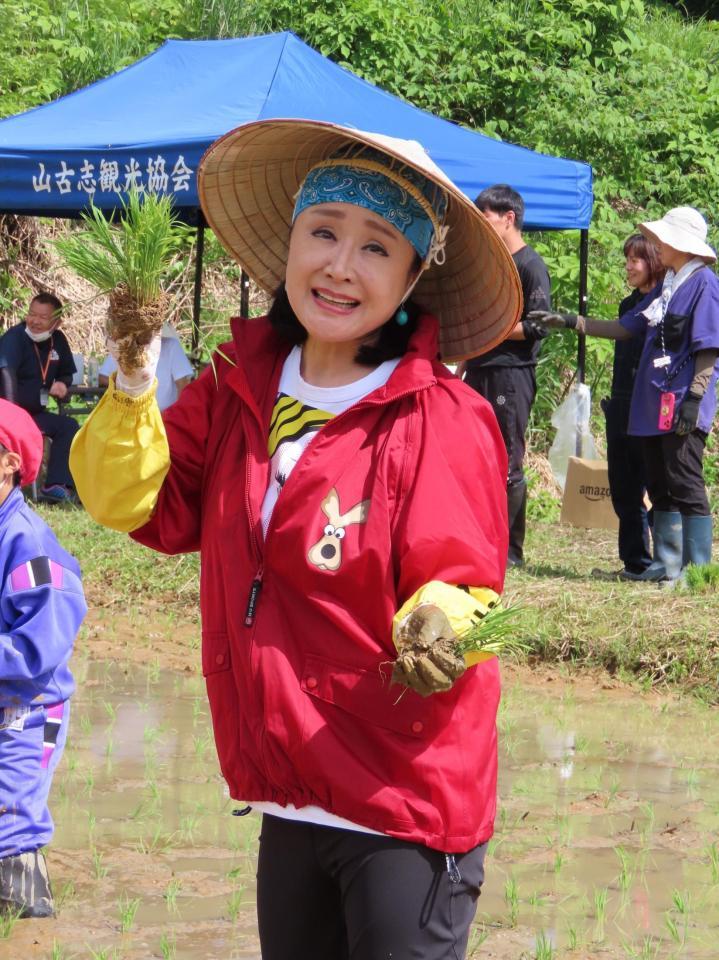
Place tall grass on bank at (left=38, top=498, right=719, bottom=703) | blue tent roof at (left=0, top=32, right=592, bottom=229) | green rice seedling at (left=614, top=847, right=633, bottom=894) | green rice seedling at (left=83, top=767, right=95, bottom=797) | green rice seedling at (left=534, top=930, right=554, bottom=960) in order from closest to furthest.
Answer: green rice seedling at (left=534, top=930, right=554, bottom=960), green rice seedling at (left=614, top=847, right=633, bottom=894), green rice seedling at (left=83, top=767, right=95, bottom=797), tall grass on bank at (left=38, top=498, right=719, bottom=703), blue tent roof at (left=0, top=32, right=592, bottom=229)

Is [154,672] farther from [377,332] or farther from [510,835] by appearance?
[377,332]

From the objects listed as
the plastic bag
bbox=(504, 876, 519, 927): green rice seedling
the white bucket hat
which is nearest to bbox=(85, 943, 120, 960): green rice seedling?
bbox=(504, 876, 519, 927): green rice seedling

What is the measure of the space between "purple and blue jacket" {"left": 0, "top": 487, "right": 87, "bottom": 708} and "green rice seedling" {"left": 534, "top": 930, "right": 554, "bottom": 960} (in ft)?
4.55

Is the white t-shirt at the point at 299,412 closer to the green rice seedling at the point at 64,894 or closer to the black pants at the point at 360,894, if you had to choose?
the black pants at the point at 360,894

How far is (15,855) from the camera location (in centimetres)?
362

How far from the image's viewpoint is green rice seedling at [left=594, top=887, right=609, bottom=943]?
3.63 m

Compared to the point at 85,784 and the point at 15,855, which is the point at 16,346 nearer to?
the point at 85,784

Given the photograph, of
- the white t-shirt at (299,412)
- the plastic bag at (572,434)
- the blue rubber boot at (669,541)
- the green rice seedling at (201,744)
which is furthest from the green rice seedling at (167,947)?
the plastic bag at (572,434)

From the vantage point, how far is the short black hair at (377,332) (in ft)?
7.46

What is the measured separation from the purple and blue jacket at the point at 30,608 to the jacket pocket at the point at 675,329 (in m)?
4.19

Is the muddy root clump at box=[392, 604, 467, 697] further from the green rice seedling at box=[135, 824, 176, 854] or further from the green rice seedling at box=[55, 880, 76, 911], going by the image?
the green rice seedling at box=[135, 824, 176, 854]

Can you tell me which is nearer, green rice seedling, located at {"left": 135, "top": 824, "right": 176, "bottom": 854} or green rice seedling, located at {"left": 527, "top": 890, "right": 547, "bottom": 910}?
green rice seedling, located at {"left": 527, "top": 890, "right": 547, "bottom": 910}

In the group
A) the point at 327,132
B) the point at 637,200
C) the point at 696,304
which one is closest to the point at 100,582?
the point at 696,304

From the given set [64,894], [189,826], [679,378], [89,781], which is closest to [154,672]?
[89,781]
